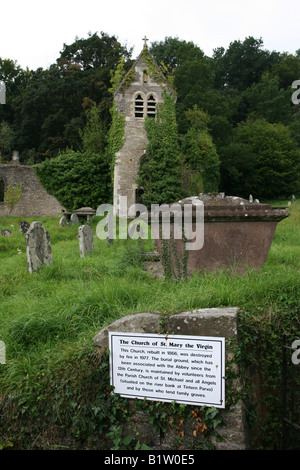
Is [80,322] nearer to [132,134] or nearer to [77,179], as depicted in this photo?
[132,134]

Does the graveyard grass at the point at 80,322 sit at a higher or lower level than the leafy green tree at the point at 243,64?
lower

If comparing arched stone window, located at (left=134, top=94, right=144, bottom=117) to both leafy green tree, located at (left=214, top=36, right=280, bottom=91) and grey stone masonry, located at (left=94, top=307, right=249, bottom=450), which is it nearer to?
grey stone masonry, located at (left=94, top=307, right=249, bottom=450)

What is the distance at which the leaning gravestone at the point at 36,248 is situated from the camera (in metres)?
8.09

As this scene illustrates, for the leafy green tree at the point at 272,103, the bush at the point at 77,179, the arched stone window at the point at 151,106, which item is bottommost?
the bush at the point at 77,179

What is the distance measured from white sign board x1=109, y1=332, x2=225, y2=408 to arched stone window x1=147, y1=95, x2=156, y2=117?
70.6 feet

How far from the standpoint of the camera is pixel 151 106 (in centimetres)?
2391

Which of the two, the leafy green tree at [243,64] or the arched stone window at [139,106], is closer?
the arched stone window at [139,106]

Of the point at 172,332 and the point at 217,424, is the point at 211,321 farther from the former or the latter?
the point at 217,424

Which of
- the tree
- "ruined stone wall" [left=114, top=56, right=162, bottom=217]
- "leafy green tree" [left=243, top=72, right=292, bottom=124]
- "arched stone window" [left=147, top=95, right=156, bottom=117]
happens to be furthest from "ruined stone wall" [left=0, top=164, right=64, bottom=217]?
"leafy green tree" [left=243, top=72, right=292, bottom=124]

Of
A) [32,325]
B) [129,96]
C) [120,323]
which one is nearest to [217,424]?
[120,323]

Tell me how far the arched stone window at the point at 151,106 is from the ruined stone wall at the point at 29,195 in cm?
782

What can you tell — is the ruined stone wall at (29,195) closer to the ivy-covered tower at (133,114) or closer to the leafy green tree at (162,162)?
the ivy-covered tower at (133,114)

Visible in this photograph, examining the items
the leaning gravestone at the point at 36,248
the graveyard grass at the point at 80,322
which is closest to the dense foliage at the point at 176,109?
the leaning gravestone at the point at 36,248

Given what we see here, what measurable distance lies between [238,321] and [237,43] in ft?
182
